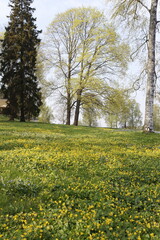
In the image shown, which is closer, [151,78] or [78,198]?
[78,198]

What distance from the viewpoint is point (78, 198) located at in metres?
4.34

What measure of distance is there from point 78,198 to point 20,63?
26.6 meters

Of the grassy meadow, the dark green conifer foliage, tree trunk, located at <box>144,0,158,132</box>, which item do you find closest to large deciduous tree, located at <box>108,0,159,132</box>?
tree trunk, located at <box>144,0,158,132</box>

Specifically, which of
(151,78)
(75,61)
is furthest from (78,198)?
(75,61)

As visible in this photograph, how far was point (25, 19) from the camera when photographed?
28.5 metres

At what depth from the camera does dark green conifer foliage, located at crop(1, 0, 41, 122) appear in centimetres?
2752

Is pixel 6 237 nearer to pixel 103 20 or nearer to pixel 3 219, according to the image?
pixel 3 219

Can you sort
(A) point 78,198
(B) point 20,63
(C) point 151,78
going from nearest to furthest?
(A) point 78,198 → (C) point 151,78 → (B) point 20,63

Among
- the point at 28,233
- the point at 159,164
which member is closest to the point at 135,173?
the point at 159,164

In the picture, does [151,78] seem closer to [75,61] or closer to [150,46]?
[150,46]

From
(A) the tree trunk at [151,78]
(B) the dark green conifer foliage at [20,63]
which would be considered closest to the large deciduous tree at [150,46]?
(A) the tree trunk at [151,78]

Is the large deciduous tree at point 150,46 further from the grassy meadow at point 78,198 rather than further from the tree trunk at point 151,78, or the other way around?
the grassy meadow at point 78,198

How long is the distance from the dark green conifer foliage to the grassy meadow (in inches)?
842

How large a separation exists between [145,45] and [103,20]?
1410 centimetres
